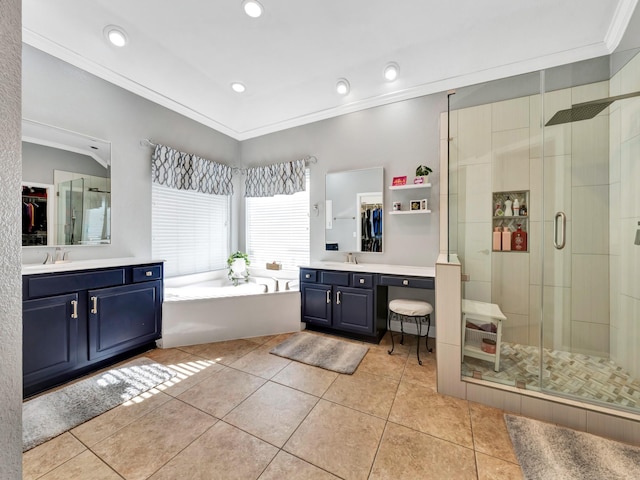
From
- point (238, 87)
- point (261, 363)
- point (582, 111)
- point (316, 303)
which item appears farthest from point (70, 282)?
point (582, 111)

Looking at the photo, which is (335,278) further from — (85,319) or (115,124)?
(115,124)

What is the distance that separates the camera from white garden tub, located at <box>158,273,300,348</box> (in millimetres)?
2758

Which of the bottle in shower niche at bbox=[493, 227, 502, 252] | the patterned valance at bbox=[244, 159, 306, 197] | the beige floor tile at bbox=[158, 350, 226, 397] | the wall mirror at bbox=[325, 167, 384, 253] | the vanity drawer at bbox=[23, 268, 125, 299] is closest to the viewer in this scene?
the vanity drawer at bbox=[23, 268, 125, 299]

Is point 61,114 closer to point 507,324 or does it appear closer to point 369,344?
point 369,344

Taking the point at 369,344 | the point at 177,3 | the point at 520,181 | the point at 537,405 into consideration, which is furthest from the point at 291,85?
the point at 537,405

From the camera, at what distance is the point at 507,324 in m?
2.20

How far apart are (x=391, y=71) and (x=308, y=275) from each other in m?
2.43

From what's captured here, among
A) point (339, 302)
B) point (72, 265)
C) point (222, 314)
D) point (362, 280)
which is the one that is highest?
point (72, 265)

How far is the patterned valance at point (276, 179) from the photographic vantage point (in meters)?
3.71

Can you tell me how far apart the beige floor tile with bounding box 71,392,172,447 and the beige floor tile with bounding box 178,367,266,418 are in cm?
18

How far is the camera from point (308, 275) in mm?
3191

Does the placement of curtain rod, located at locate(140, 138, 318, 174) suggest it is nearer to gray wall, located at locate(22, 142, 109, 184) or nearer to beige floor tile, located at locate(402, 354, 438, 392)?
gray wall, located at locate(22, 142, 109, 184)

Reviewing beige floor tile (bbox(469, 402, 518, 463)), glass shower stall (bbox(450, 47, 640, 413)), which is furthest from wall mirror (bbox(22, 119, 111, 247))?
beige floor tile (bbox(469, 402, 518, 463))

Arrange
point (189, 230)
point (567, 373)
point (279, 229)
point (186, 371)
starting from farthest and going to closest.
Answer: point (279, 229)
point (189, 230)
point (186, 371)
point (567, 373)
